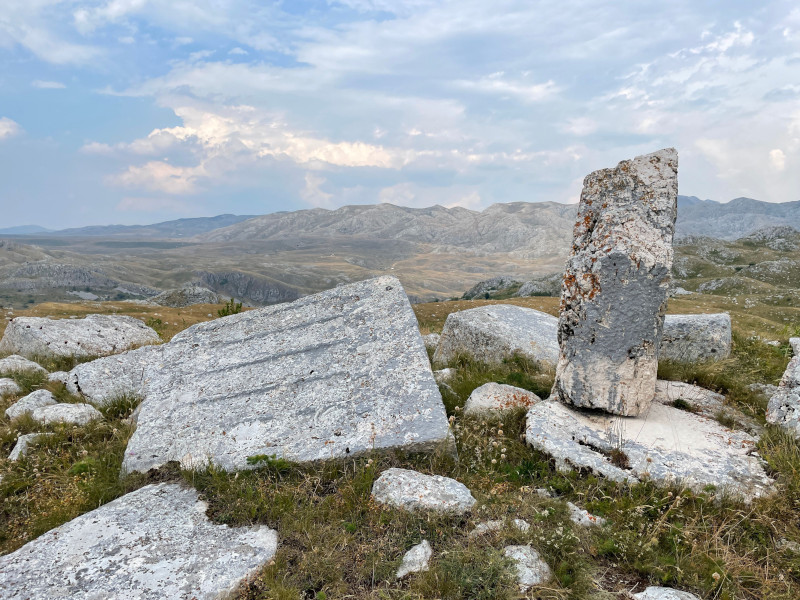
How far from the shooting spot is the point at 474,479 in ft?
20.2

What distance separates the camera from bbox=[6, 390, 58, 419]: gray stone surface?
29.0ft

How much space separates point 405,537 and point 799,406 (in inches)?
226

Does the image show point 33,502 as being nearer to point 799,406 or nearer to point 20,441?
point 20,441

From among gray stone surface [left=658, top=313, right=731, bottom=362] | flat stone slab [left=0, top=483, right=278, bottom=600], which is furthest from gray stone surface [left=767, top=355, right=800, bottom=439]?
flat stone slab [left=0, top=483, right=278, bottom=600]

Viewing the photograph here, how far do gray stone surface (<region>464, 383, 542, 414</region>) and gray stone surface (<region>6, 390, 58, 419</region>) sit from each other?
327 inches

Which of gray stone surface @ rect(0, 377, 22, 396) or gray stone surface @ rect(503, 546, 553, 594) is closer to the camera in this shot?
gray stone surface @ rect(503, 546, 553, 594)

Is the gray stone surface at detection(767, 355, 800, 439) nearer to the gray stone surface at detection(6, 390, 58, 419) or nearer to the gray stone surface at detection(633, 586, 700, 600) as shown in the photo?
the gray stone surface at detection(633, 586, 700, 600)

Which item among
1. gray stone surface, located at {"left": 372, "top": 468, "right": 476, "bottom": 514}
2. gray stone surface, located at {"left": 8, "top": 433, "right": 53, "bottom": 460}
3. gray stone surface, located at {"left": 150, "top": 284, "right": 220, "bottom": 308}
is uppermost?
gray stone surface, located at {"left": 372, "top": 468, "right": 476, "bottom": 514}

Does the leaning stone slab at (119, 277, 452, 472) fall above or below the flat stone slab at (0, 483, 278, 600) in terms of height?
above

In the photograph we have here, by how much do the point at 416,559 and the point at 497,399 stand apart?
3817 millimetres

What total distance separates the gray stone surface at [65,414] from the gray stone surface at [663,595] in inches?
351

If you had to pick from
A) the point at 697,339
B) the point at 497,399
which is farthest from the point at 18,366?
the point at 697,339

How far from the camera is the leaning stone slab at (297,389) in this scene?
6762 millimetres

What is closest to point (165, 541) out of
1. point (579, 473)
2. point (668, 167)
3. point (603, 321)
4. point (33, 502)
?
point (33, 502)
